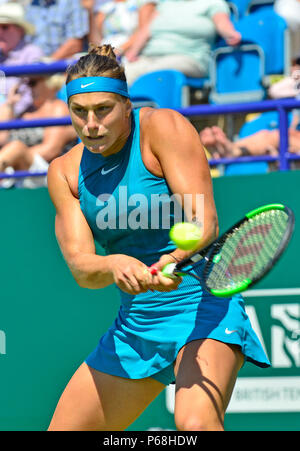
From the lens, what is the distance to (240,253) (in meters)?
2.66

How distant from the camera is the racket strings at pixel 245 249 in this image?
8.23 feet

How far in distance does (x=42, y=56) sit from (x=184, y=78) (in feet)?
5.22

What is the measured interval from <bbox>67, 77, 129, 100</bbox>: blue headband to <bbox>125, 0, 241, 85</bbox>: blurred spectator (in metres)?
3.38

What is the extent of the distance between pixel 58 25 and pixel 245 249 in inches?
192

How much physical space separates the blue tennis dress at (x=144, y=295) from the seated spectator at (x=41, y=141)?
2526mm

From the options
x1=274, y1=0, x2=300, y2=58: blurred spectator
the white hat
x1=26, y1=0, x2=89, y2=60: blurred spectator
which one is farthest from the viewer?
x1=26, y1=0, x2=89, y2=60: blurred spectator

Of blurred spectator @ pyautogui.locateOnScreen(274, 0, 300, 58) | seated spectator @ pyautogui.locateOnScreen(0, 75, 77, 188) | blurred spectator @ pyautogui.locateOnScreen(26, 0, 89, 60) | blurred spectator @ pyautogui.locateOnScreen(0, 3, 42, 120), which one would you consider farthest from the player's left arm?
blurred spectator @ pyautogui.locateOnScreen(26, 0, 89, 60)

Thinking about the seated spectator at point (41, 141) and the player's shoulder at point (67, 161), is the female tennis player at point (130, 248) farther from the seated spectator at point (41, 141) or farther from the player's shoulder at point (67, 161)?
the seated spectator at point (41, 141)

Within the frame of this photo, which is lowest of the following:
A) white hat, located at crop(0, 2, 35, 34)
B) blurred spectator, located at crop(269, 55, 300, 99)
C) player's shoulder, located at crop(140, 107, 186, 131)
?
blurred spectator, located at crop(269, 55, 300, 99)

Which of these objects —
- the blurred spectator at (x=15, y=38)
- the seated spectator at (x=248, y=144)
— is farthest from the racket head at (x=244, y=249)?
the blurred spectator at (x=15, y=38)

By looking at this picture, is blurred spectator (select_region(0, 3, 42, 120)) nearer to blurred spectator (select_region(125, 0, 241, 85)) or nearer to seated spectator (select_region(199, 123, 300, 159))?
blurred spectator (select_region(125, 0, 241, 85))

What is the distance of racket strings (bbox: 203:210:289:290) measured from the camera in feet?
8.23

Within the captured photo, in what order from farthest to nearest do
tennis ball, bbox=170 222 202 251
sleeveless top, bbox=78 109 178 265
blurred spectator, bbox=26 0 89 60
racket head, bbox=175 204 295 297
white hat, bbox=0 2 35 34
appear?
blurred spectator, bbox=26 0 89 60
white hat, bbox=0 2 35 34
sleeveless top, bbox=78 109 178 265
racket head, bbox=175 204 295 297
tennis ball, bbox=170 222 202 251

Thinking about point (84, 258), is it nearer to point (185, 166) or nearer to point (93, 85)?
point (185, 166)
